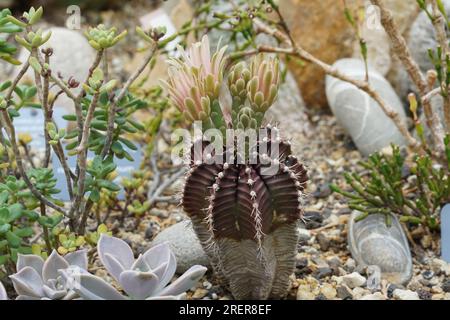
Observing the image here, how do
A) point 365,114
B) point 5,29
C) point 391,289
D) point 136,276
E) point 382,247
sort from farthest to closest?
point 365,114 < point 382,247 < point 391,289 < point 5,29 < point 136,276

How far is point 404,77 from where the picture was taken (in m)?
2.96

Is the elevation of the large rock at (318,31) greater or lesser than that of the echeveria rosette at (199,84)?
greater

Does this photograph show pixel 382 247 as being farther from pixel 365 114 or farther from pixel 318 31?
pixel 318 31

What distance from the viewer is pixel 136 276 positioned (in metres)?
1.43

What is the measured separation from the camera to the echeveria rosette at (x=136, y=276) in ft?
4.68

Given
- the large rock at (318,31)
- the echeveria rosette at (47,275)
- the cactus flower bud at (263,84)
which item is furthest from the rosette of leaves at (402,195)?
the large rock at (318,31)

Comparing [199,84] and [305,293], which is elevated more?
[199,84]

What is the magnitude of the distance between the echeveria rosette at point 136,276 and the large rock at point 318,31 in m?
1.75

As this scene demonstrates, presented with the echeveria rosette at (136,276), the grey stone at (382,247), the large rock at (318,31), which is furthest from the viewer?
the large rock at (318,31)

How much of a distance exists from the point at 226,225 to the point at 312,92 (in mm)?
1758

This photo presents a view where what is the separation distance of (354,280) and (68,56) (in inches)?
69.2

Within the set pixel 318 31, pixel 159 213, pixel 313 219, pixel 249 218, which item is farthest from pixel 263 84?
pixel 318 31

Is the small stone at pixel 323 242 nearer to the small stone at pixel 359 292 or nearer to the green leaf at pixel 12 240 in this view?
the small stone at pixel 359 292
